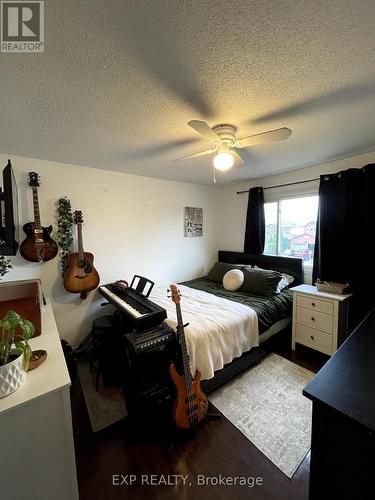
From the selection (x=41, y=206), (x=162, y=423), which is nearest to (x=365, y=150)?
(x=162, y=423)

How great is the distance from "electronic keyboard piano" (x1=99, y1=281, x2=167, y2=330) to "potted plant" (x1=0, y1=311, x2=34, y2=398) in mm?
791

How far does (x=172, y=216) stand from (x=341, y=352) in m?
2.83

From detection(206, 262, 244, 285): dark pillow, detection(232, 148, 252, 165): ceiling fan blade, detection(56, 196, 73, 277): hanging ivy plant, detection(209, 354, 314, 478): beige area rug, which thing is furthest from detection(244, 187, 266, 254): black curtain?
detection(56, 196, 73, 277): hanging ivy plant

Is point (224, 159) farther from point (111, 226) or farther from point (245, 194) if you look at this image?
point (245, 194)

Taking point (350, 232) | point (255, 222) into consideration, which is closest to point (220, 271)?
point (255, 222)

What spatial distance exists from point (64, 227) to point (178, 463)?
240 centimetres

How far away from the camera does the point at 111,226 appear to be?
2.79 metres

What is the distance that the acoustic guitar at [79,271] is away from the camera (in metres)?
2.34

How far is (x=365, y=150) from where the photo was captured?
2.23 meters

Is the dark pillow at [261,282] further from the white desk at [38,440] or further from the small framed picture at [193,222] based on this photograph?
the white desk at [38,440]

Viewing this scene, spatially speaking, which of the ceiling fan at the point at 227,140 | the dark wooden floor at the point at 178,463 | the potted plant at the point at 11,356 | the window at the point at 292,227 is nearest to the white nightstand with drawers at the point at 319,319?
the window at the point at 292,227

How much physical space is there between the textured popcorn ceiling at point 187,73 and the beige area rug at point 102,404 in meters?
2.31

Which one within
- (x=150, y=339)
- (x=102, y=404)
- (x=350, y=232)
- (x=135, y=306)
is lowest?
(x=102, y=404)

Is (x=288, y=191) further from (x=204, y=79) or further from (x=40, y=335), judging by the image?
(x=40, y=335)
